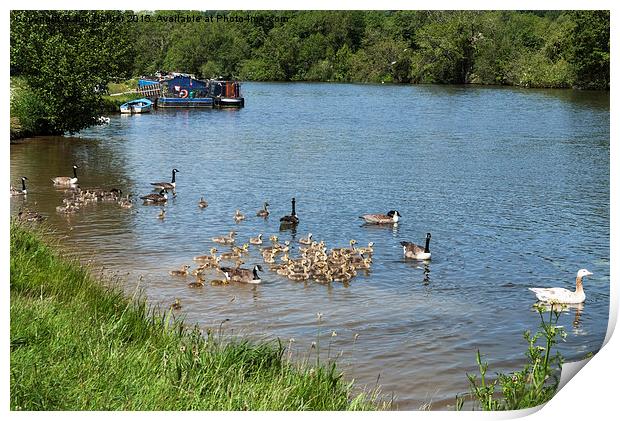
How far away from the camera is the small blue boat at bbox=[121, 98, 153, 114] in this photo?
98.2ft

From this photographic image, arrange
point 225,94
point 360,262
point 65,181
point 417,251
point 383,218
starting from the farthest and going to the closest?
point 225,94 → point 65,181 → point 383,218 → point 417,251 → point 360,262

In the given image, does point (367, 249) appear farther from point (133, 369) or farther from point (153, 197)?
point (133, 369)

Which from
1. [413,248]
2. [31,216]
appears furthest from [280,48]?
[413,248]

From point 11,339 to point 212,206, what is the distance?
35.0 feet

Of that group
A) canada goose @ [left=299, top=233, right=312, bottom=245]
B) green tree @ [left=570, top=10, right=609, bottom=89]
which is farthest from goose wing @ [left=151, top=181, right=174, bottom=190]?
green tree @ [left=570, top=10, right=609, bottom=89]

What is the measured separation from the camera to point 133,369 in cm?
636

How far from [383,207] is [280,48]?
4158 mm

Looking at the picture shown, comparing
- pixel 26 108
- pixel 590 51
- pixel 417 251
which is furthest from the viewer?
pixel 590 51

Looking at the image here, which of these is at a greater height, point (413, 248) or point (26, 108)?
point (26, 108)

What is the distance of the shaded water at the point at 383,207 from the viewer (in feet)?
32.7

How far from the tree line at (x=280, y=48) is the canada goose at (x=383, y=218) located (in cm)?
358

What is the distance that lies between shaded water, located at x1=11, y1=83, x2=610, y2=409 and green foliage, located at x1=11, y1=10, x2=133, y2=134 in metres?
0.86
